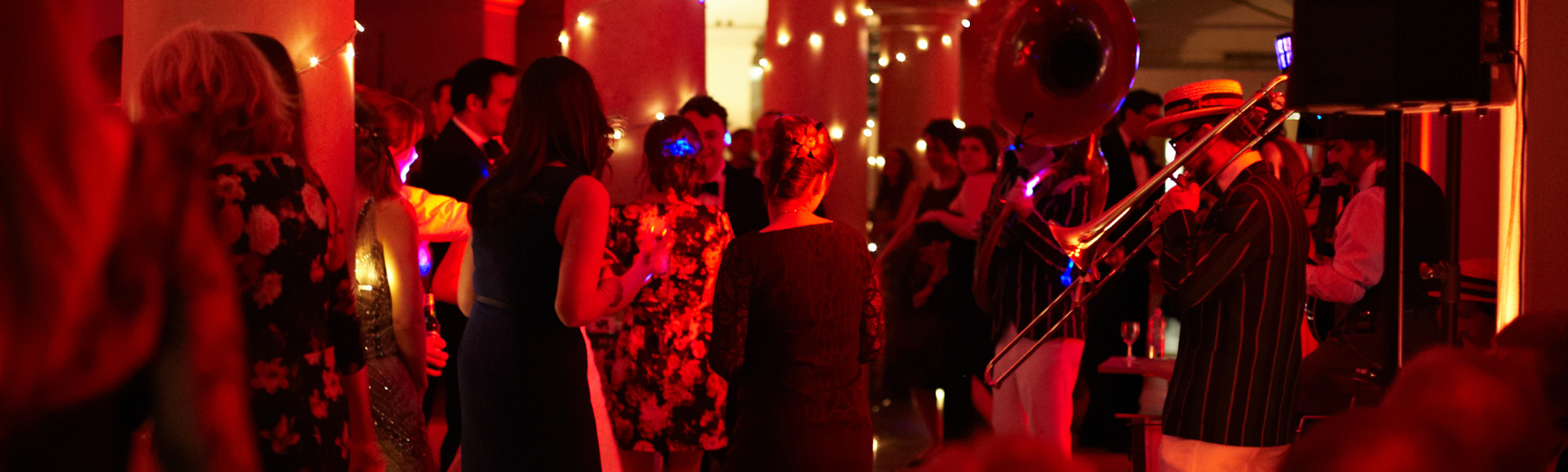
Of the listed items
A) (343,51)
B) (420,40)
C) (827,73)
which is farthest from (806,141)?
(420,40)

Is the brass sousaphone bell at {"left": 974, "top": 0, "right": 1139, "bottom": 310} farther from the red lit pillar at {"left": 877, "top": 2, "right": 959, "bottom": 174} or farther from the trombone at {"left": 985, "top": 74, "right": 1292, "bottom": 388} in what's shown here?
the red lit pillar at {"left": 877, "top": 2, "right": 959, "bottom": 174}

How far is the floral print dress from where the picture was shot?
3.94m

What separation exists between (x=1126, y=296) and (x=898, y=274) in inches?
50.8

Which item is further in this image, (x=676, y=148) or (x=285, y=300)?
(x=676, y=148)

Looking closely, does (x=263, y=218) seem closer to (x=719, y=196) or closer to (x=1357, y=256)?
(x=1357, y=256)

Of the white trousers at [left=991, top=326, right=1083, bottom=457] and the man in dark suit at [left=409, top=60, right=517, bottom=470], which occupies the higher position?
the man in dark suit at [left=409, top=60, right=517, bottom=470]

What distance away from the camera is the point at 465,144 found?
15.0 ft

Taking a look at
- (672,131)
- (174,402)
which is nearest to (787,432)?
(672,131)

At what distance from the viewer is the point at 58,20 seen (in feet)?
3.76

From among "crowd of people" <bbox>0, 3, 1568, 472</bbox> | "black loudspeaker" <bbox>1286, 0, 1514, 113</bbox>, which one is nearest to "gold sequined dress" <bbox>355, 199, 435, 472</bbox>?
"crowd of people" <bbox>0, 3, 1568, 472</bbox>

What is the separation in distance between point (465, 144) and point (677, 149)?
1003mm

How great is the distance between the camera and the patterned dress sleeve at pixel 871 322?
307 cm

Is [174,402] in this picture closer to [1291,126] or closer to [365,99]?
[365,99]

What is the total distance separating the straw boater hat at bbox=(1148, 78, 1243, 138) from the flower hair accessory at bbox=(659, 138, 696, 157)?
1422 millimetres
